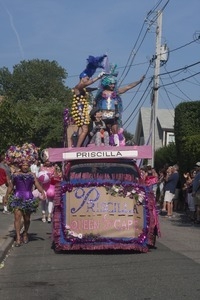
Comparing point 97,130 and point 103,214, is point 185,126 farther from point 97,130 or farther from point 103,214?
point 103,214

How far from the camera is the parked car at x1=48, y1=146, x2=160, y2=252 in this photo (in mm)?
11141

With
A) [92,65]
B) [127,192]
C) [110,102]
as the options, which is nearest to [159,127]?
[92,65]

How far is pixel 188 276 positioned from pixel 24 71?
68.7m

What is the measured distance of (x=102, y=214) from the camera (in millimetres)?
11289

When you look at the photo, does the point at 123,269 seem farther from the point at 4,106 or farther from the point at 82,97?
the point at 4,106

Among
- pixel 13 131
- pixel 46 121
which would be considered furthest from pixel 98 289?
pixel 46 121

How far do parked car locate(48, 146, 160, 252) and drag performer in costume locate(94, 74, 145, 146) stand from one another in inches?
113

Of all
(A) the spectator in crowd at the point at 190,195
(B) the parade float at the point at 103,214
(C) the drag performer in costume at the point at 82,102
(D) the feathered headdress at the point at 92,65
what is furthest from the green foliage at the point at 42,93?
(B) the parade float at the point at 103,214

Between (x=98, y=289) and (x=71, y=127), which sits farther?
(x=71, y=127)

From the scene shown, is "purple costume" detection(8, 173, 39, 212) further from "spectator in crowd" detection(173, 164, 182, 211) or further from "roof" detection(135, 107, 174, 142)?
"roof" detection(135, 107, 174, 142)

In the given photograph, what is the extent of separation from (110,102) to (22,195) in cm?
327

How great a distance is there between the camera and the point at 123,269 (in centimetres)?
970

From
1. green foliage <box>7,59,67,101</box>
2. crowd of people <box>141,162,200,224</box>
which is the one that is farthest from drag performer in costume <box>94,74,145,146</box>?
green foliage <box>7,59,67,101</box>

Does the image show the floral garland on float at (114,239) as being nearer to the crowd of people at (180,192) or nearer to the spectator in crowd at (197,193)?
the crowd of people at (180,192)
